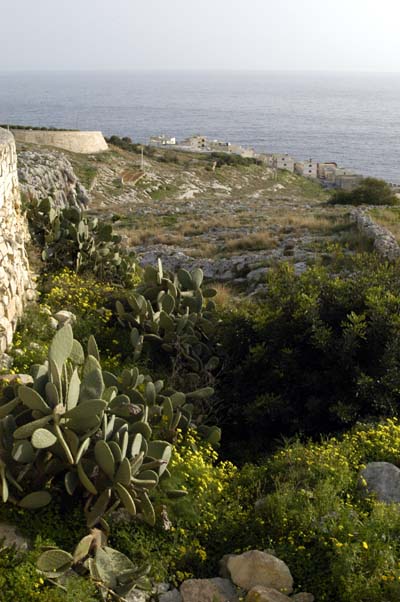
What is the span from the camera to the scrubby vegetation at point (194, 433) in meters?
4.91

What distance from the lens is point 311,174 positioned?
8312 centimetres

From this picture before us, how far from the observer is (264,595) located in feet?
15.1

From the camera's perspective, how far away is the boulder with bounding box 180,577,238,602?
15.8 feet

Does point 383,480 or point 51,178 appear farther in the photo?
point 51,178

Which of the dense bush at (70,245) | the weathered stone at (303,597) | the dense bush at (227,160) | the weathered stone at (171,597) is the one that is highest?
the dense bush at (70,245)

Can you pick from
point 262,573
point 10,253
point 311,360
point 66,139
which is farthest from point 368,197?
point 262,573

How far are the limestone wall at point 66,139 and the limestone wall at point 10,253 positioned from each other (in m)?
41.3

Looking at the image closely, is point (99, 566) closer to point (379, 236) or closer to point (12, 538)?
point (12, 538)

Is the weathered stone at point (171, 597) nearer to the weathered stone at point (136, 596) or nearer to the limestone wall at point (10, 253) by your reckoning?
the weathered stone at point (136, 596)

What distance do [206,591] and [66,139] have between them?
5074 centimetres

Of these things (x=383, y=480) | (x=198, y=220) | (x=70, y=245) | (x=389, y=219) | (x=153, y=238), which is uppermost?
(x=70, y=245)

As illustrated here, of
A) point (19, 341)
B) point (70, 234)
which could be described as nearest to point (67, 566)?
point (19, 341)

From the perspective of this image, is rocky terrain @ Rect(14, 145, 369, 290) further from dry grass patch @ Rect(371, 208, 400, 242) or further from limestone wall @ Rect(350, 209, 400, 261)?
dry grass patch @ Rect(371, 208, 400, 242)

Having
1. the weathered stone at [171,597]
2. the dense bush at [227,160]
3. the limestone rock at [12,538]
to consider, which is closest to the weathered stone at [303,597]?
the weathered stone at [171,597]
